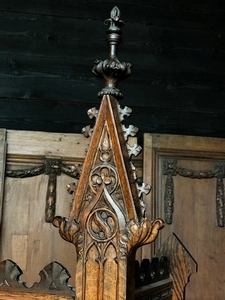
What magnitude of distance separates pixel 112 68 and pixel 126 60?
1555mm

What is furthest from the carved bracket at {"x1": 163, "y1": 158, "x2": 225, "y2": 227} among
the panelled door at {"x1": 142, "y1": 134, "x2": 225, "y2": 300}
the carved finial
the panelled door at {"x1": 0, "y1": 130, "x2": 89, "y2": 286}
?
the carved finial

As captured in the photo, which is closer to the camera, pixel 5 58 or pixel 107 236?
pixel 107 236

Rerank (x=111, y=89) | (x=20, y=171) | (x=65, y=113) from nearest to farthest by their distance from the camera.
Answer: (x=111, y=89) < (x=20, y=171) < (x=65, y=113)

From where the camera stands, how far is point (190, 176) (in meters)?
2.41

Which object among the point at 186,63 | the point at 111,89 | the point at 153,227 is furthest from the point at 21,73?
the point at 153,227

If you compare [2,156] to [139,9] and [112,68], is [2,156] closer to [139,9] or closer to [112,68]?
[139,9]

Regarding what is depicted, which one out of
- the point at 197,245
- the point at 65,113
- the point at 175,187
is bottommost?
Result: the point at 197,245

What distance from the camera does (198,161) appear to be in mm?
2432

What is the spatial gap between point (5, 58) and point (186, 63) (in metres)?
0.87

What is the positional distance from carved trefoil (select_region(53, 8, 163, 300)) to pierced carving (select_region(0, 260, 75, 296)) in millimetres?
35

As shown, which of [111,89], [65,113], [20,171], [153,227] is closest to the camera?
[153,227]

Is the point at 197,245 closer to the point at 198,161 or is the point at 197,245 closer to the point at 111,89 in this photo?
the point at 198,161

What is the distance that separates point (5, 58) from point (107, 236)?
5.58 feet

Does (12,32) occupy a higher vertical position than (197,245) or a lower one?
higher
